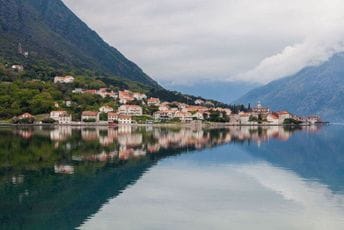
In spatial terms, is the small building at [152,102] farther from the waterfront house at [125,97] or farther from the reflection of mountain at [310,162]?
the reflection of mountain at [310,162]

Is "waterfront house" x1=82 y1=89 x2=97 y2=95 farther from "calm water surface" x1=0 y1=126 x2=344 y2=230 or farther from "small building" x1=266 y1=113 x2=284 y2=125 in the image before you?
"calm water surface" x1=0 y1=126 x2=344 y2=230

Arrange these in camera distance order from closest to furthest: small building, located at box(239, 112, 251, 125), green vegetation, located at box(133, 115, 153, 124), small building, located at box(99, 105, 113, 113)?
small building, located at box(99, 105, 113, 113) < green vegetation, located at box(133, 115, 153, 124) < small building, located at box(239, 112, 251, 125)

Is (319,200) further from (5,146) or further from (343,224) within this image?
(5,146)

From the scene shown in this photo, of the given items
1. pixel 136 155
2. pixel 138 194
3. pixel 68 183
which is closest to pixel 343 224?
pixel 138 194

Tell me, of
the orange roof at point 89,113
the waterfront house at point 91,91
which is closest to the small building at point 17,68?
the waterfront house at point 91,91


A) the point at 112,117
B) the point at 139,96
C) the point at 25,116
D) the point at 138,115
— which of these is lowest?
the point at 112,117

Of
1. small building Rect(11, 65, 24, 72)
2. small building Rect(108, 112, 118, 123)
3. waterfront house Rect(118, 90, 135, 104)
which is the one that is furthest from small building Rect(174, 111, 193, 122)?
small building Rect(11, 65, 24, 72)

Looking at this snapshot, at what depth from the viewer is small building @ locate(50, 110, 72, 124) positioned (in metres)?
122

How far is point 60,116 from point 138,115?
26.4 m

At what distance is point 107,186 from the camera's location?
3027 centimetres

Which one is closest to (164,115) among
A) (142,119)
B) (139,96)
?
(142,119)

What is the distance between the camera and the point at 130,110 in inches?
5595

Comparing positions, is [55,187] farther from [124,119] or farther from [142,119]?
[142,119]

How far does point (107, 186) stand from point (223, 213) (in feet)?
29.7
